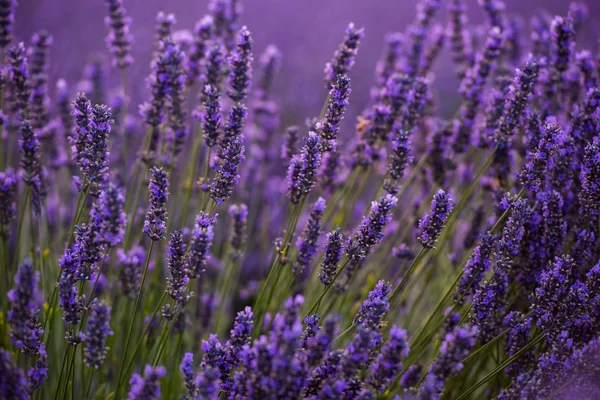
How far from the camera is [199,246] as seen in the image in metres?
1.78

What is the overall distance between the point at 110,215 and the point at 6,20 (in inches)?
59.0

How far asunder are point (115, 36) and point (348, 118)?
381cm

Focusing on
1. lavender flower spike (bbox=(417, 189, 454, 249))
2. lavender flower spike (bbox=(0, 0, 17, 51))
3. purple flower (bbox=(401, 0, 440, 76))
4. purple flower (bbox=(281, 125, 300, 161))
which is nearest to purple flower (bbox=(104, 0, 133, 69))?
lavender flower spike (bbox=(0, 0, 17, 51))

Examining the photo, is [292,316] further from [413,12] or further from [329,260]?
[413,12]

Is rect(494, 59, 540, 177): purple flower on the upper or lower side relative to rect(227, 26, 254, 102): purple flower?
lower

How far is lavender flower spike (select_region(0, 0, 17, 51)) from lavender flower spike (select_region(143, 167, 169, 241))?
1.26 metres

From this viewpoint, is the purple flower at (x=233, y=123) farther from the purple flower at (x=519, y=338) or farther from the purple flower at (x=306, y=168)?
the purple flower at (x=519, y=338)

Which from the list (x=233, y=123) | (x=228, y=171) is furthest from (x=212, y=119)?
(x=228, y=171)

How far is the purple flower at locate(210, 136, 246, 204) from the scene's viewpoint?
6.59 ft

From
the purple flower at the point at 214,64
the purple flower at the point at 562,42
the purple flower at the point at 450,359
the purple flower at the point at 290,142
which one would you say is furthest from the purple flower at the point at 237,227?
the purple flower at the point at 562,42

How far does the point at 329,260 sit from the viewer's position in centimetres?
198

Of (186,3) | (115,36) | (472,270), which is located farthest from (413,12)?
(472,270)

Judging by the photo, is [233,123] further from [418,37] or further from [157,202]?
[418,37]

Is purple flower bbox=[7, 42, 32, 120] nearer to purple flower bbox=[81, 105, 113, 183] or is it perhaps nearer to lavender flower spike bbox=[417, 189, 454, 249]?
purple flower bbox=[81, 105, 113, 183]
